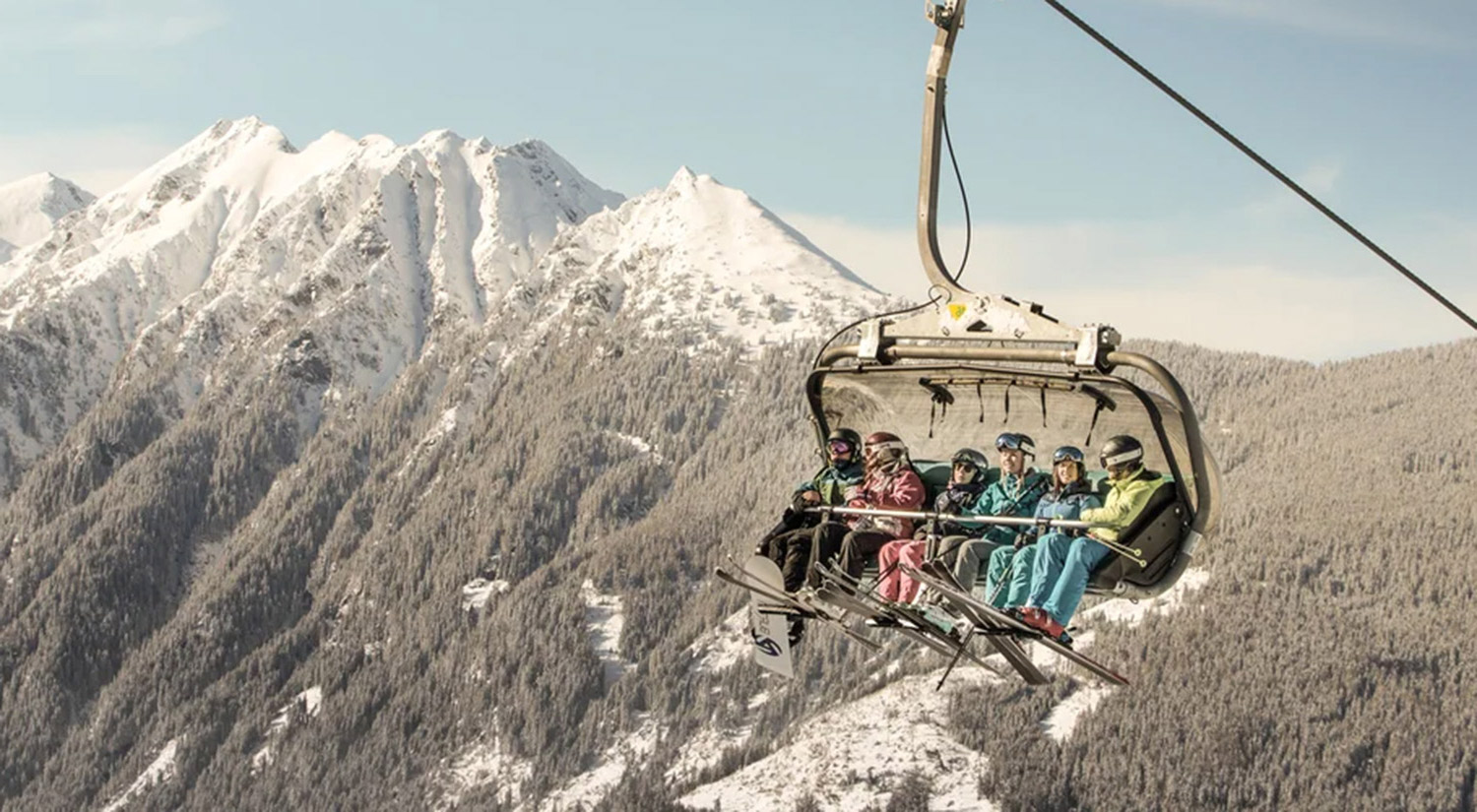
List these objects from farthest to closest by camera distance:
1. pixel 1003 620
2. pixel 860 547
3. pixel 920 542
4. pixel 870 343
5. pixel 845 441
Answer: pixel 845 441 < pixel 860 547 < pixel 920 542 < pixel 1003 620 < pixel 870 343

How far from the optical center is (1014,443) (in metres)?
19.5

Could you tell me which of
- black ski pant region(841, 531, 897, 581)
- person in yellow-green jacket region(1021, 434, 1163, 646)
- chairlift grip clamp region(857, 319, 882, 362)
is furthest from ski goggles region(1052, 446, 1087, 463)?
chairlift grip clamp region(857, 319, 882, 362)

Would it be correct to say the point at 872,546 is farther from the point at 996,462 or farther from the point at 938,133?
the point at 938,133

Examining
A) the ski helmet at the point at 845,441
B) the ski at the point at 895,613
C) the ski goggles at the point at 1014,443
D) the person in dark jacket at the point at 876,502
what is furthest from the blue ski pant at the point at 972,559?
the ski helmet at the point at 845,441

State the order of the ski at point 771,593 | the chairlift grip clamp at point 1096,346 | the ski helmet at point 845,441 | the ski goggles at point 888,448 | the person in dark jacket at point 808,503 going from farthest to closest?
the ski helmet at point 845,441 → the ski goggles at point 888,448 → the person in dark jacket at point 808,503 → the ski at point 771,593 → the chairlift grip clamp at point 1096,346

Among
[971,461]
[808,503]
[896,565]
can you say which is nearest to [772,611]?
[808,503]

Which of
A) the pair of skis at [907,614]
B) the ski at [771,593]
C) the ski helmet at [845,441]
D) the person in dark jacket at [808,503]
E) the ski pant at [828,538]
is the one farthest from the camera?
the ski helmet at [845,441]

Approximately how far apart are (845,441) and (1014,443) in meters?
2.09

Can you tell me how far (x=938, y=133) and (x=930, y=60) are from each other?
0.69 m

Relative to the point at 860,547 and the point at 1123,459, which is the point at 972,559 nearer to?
the point at 860,547

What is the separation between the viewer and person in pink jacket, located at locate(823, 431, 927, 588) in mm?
19547

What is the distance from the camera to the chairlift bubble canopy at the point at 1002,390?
52.9 ft

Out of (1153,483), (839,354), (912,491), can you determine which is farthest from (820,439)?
(1153,483)

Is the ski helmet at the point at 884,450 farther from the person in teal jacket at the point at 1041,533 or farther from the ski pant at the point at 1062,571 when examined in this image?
the ski pant at the point at 1062,571
